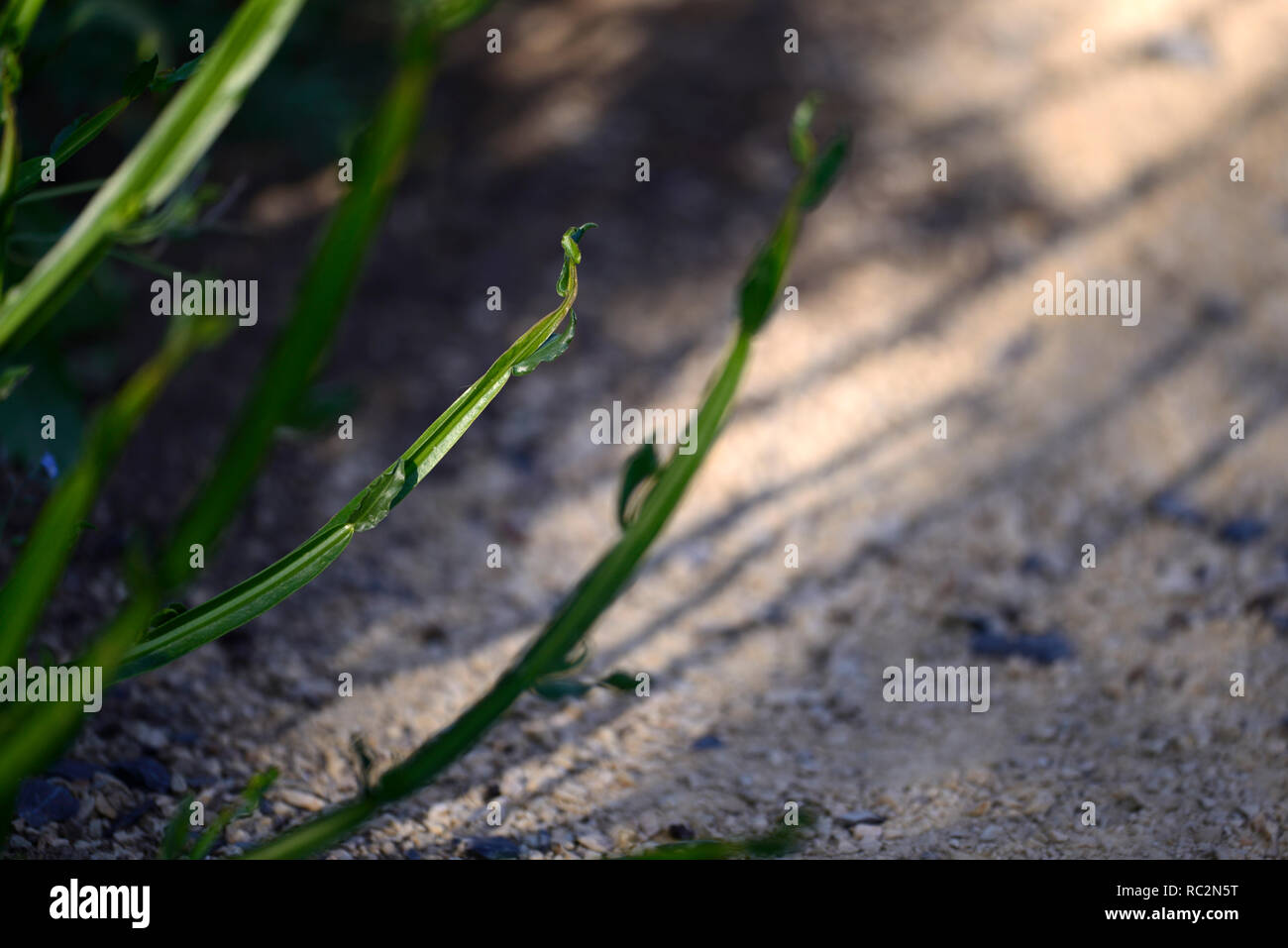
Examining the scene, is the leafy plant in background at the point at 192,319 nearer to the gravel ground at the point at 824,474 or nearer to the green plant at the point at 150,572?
the green plant at the point at 150,572

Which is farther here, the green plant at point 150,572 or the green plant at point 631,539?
the green plant at point 631,539

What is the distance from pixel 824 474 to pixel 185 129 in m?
2.16

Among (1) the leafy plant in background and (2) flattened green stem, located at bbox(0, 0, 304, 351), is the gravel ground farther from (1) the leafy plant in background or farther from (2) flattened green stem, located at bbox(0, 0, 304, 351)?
(2) flattened green stem, located at bbox(0, 0, 304, 351)

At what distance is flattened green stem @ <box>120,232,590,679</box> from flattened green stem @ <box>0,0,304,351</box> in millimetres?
394

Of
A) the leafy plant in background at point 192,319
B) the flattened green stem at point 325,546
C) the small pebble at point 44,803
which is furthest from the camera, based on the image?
the small pebble at point 44,803

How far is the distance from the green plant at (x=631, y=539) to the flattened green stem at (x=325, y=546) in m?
0.28

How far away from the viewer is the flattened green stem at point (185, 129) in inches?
40.1

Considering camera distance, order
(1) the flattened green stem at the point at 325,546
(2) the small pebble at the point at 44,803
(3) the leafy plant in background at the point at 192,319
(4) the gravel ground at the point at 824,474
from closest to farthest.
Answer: (3) the leafy plant in background at the point at 192,319 → (1) the flattened green stem at the point at 325,546 → (2) the small pebble at the point at 44,803 → (4) the gravel ground at the point at 824,474

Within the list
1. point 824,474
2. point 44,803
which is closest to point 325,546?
point 44,803

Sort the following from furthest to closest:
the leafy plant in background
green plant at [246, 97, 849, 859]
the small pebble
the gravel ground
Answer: the gravel ground → the small pebble → green plant at [246, 97, 849, 859] → the leafy plant in background

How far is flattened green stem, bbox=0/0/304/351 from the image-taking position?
1020 mm

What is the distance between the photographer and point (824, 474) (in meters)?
2.93

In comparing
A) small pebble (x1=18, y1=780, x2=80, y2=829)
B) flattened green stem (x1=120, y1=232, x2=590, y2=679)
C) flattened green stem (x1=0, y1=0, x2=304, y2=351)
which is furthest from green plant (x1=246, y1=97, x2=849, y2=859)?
flattened green stem (x1=0, y1=0, x2=304, y2=351)

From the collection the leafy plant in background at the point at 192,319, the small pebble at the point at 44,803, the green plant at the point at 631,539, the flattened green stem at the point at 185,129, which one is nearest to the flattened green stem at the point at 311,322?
the leafy plant in background at the point at 192,319
